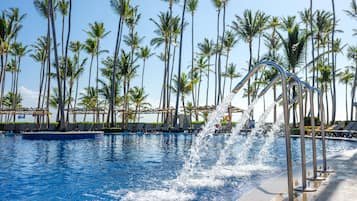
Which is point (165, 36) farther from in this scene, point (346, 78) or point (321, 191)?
point (321, 191)

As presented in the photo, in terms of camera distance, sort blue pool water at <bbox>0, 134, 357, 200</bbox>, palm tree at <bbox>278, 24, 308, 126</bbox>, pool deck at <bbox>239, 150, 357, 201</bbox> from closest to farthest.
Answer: pool deck at <bbox>239, 150, 357, 201</bbox> → blue pool water at <bbox>0, 134, 357, 200</bbox> → palm tree at <bbox>278, 24, 308, 126</bbox>

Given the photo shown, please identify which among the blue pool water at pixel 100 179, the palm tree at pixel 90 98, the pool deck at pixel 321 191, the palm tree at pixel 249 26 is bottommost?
the blue pool water at pixel 100 179

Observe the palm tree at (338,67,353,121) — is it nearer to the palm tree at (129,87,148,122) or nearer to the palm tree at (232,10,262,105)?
the palm tree at (232,10,262,105)

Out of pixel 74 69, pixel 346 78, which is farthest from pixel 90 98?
pixel 346 78

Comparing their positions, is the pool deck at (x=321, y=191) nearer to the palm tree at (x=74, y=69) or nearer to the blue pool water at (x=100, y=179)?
the blue pool water at (x=100, y=179)

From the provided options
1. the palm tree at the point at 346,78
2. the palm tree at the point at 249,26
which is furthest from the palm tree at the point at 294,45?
the palm tree at the point at 346,78

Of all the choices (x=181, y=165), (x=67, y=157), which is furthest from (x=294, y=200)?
(x=67, y=157)

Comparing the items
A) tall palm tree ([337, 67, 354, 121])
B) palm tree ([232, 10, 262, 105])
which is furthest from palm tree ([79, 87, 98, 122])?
tall palm tree ([337, 67, 354, 121])

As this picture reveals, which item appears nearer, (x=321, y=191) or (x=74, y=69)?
(x=321, y=191)

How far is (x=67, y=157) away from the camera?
11.5 m

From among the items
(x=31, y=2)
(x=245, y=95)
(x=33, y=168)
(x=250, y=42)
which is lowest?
(x=33, y=168)

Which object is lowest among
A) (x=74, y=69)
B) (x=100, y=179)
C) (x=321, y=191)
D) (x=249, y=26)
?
(x=100, y=179)

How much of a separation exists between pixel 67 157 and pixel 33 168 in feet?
7.91

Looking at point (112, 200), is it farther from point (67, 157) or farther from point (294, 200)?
point (67, 157)
